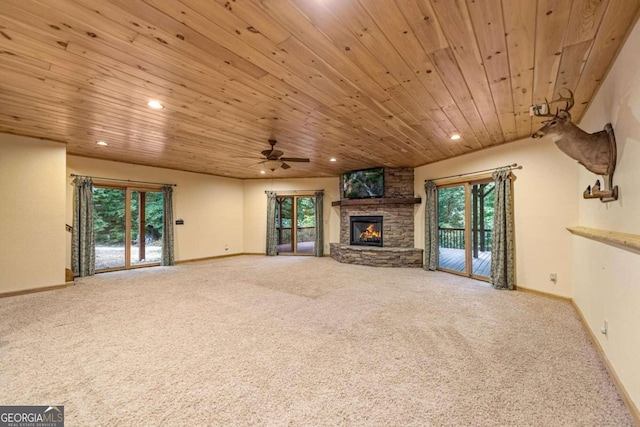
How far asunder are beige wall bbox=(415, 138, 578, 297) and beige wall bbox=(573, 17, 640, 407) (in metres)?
1.43

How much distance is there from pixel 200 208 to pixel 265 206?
193 centimetres

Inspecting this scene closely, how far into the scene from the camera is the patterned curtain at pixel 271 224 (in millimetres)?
8805

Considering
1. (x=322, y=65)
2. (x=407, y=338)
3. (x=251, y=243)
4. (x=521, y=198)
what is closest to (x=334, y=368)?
(x=407, y=338)

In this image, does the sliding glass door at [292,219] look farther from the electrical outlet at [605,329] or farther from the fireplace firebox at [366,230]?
the electrical outlet at [605,329]

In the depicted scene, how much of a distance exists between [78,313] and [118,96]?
2779 mm

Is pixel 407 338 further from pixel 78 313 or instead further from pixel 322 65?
pixel 78 313

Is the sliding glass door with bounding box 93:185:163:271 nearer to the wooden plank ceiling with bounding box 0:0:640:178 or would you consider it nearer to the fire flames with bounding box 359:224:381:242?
the wooden plank ceiling with bounding box 0:0:640:178

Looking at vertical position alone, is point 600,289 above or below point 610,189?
below

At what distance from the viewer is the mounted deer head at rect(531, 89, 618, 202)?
228cm

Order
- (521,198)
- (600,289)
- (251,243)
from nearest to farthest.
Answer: (600,289), (521,198), (251,243)

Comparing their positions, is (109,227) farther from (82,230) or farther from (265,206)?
(265,206)

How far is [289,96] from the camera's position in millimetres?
2822

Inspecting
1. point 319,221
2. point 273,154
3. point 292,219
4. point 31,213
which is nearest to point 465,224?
point 273,154

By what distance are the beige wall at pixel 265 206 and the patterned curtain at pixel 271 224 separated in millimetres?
228
